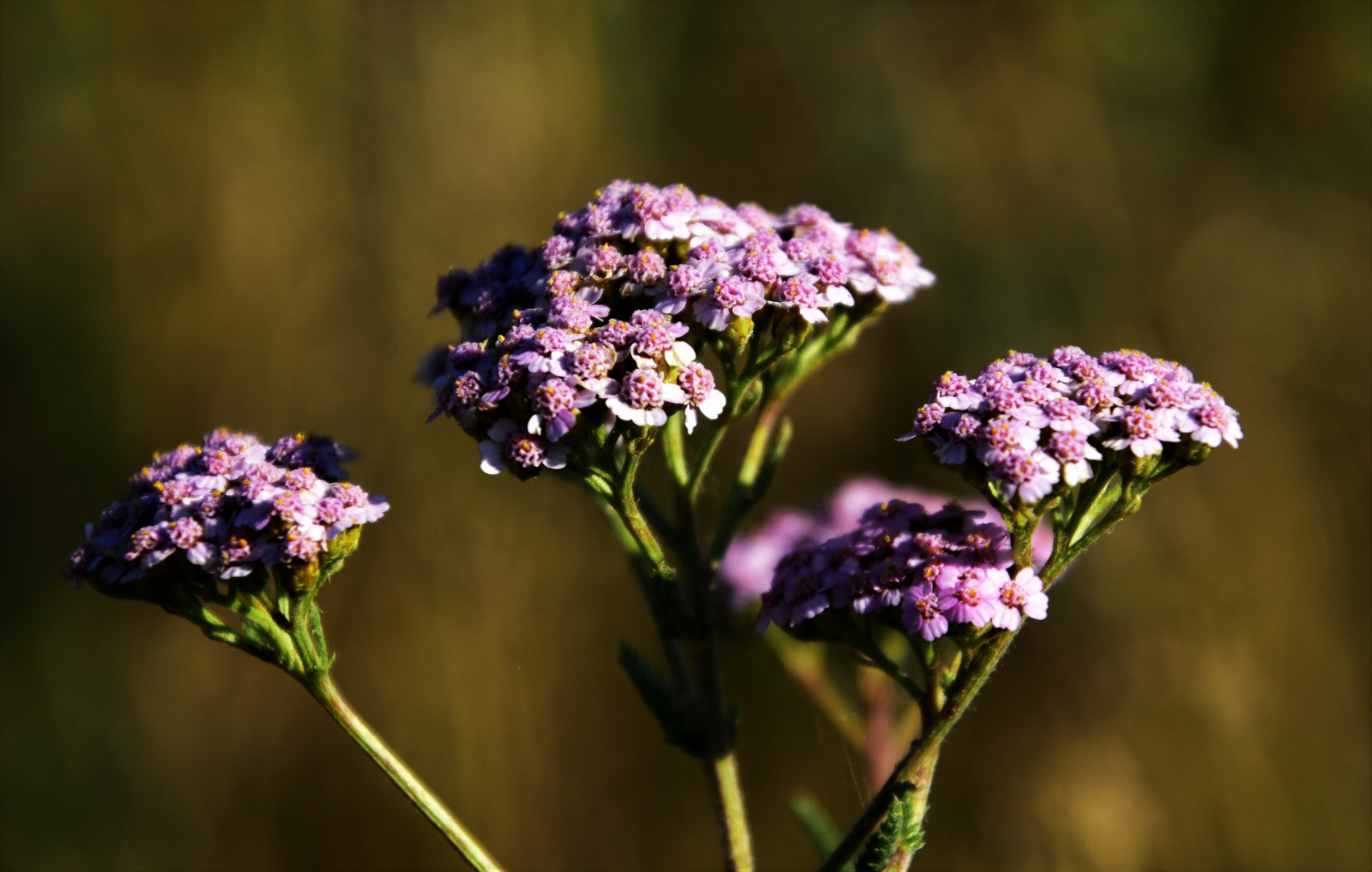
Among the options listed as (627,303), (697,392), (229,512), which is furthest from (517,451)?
(229,512)

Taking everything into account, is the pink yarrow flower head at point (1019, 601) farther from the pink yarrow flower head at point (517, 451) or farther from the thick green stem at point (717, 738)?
the pink yarrow flower head at point (517, 451)

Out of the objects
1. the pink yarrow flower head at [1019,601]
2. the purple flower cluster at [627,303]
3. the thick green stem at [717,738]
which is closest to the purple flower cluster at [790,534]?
the thick green stem at [717,738]

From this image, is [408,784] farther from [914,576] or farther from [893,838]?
[914,576]

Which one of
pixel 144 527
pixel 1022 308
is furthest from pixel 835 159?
pixel 144 527

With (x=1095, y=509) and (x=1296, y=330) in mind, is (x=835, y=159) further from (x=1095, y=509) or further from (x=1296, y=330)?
(x=1095, y=509)

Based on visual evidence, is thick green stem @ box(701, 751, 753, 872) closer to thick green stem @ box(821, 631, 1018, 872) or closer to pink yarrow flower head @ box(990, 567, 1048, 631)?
thick green stem @ box(821, 631, 1018, 872)

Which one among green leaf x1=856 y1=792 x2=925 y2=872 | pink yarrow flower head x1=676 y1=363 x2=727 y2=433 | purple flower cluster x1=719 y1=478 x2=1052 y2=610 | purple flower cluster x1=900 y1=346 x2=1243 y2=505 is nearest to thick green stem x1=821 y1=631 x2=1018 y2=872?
green leaf x1=856 y1=792 x2=925 y2=872
